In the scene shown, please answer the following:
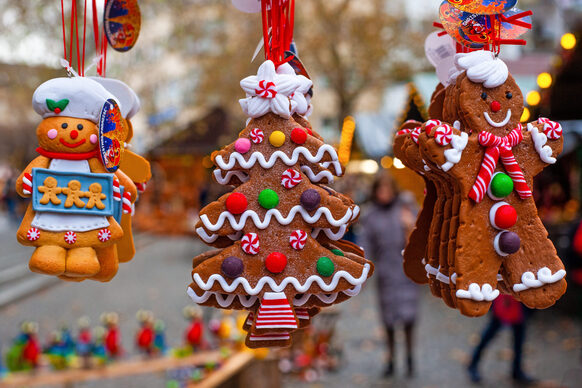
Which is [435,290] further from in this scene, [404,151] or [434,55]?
[434,55]

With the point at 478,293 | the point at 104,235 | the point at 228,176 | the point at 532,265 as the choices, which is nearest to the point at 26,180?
the point at 104,235

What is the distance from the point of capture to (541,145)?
1119mm

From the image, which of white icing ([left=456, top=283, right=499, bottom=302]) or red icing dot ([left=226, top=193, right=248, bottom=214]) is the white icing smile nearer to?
white icing ([left=456, top=283, right=499, bottom=302])

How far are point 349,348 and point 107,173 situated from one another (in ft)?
15.1

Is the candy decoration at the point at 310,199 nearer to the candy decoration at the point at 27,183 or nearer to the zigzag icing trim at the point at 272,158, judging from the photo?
the zigzag icing trim at the point at 272,158

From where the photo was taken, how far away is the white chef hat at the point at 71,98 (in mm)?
1155

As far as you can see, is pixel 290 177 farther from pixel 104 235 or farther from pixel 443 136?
pixel 104 235

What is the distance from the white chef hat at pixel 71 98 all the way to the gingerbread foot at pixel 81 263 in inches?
12.1

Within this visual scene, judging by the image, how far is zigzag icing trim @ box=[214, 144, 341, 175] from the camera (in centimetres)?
115

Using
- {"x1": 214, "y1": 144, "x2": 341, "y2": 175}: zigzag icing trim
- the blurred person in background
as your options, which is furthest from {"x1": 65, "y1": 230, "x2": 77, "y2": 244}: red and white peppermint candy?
the blurred person in background

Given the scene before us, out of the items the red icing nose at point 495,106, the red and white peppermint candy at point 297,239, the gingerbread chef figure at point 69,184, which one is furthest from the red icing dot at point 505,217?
the gingerbread chef figure at point 69,184

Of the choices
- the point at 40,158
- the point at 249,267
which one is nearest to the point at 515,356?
the point at 249,267

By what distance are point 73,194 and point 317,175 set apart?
0.57m

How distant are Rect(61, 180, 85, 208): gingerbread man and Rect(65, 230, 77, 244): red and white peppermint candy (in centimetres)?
6
